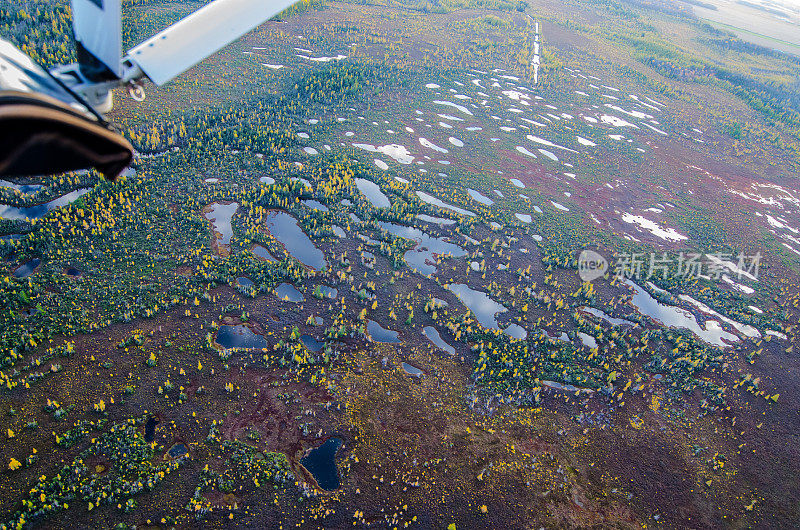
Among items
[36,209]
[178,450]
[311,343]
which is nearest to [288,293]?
[311,343]

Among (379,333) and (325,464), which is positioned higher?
(379,333)

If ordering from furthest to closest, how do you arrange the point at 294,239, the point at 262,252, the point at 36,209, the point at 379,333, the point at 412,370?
1. the point at 294,239
2. the point at 262,252
3. the point at 36,209
4. the point at 379,333
5. the point at 412,370

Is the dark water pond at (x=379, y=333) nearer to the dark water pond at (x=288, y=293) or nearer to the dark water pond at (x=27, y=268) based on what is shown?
the dark water pond at (x=288, y=293)

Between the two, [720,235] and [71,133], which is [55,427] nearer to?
[71,133]

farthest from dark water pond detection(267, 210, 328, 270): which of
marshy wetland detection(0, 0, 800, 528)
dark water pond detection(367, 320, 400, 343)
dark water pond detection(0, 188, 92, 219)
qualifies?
dark water pond detection(0, 188, 92, 219)

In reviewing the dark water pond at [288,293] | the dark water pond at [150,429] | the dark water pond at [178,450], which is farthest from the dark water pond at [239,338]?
the dark water pond at [178,450]

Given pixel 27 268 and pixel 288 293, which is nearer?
pixel 27 268

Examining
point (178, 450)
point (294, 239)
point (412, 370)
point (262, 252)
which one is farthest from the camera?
point (294, 239)

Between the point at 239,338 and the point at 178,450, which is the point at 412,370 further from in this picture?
the point at 178,450

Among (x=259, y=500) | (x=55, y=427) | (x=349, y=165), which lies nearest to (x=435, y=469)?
(x=259, y=500)

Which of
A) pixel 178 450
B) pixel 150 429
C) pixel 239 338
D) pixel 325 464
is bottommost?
pixel 325 464
